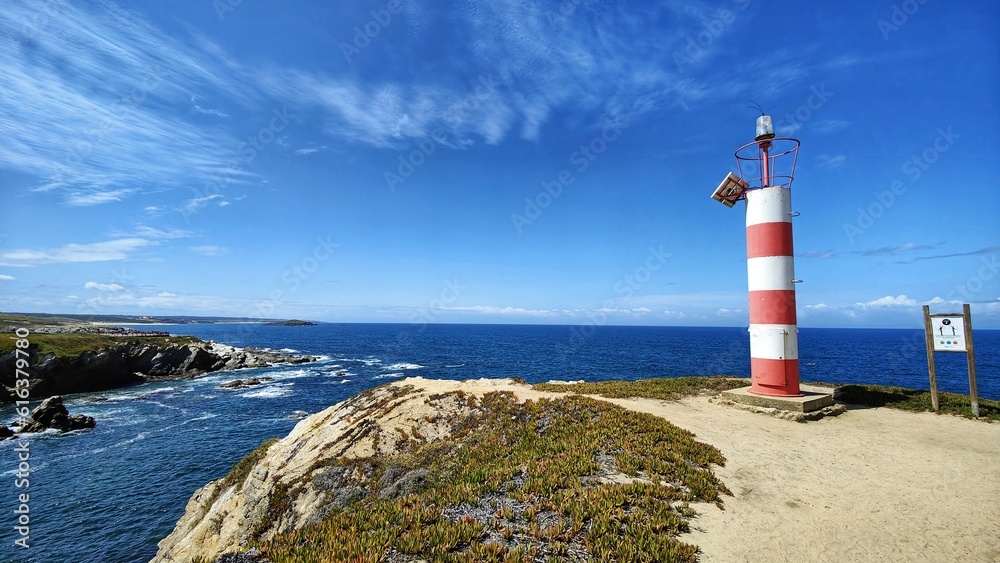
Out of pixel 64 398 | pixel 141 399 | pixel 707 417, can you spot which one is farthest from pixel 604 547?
pixel 64 398

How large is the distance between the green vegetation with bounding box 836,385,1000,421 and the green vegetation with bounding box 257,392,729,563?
12239mm

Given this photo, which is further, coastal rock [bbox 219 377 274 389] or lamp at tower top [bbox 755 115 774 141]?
coastal rock [bbox 219 377 274 389]

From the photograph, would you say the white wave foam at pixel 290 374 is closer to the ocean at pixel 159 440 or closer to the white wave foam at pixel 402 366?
the ocean at pixel 159 440

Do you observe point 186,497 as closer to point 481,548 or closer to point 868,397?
point 481,548

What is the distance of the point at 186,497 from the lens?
23891mm

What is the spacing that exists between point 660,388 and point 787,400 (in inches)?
256

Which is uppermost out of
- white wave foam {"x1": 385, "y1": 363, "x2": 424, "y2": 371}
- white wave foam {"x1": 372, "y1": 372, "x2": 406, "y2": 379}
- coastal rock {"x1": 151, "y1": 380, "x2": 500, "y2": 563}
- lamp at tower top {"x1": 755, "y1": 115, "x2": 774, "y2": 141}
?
lamp at tower top {"x1": 755, "y1": 115, "x2": 774, "y2": 141}

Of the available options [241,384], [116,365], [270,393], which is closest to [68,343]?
[116,365]

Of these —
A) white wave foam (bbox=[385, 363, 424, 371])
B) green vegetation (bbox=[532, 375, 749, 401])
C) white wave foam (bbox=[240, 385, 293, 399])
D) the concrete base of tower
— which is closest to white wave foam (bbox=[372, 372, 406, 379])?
white wave foam (bbox=[385, 363, 424, 371])

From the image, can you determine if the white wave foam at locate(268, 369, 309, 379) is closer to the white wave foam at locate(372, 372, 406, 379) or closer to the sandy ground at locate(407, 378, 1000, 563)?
the white wave foam at locate(372, 372, 406, 379)

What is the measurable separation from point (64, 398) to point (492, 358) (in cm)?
6566

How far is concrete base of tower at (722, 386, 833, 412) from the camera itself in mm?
16125

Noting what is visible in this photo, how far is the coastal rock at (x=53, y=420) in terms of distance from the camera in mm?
34750

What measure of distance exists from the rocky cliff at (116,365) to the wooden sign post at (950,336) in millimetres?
75490
